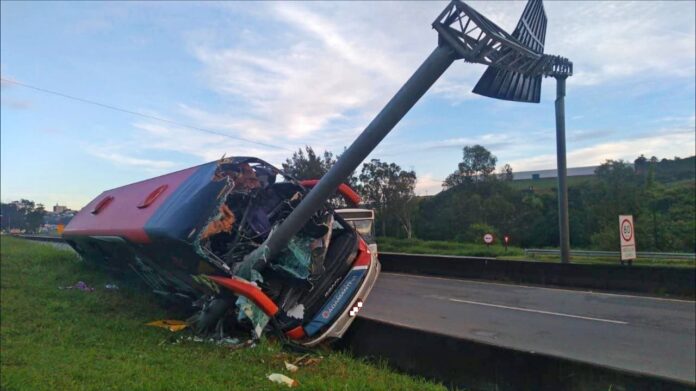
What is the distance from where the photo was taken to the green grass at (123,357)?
15.2 feet

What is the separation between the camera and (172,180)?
8172mm

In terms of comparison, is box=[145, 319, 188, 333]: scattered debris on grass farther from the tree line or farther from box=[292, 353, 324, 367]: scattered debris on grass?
the tree line

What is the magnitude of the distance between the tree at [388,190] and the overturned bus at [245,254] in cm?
1189

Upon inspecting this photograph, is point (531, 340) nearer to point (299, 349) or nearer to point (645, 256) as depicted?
point (299, 349)

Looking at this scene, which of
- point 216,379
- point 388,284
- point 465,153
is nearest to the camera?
point 216,379

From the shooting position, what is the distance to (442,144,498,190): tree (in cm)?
4103

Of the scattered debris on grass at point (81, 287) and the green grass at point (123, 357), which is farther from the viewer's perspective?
the scattered debris on grass at point (81, 287)

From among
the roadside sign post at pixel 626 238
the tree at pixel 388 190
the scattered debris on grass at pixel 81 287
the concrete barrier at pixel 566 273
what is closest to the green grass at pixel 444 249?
the tree at pixel 388 190

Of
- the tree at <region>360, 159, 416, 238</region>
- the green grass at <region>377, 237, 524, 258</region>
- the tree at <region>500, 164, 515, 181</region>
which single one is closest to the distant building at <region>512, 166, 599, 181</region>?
the tree at <region>500, 164, 515, 181</region>

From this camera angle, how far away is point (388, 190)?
21859 millimetres

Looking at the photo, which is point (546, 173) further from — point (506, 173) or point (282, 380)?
point (282, 380)

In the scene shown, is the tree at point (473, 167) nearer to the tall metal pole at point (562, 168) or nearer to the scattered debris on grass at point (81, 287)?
the tall metal pole at point (562, 168)

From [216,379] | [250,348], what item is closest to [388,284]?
[250,348]

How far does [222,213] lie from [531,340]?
17.3 feet
